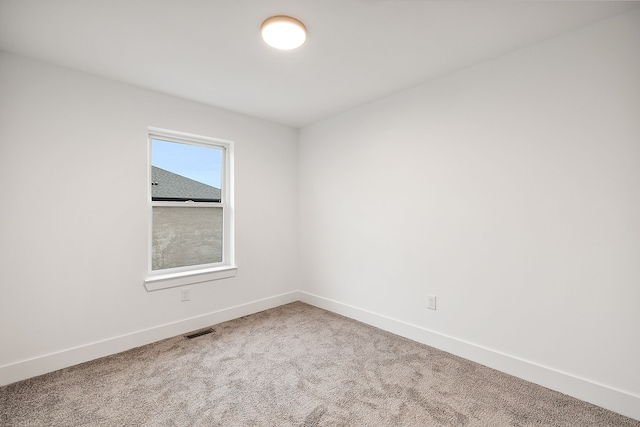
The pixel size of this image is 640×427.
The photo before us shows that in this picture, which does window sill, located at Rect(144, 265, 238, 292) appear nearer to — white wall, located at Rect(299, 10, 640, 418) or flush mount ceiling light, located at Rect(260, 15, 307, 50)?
white wall, located at Rect(299, 10, 640, 418)

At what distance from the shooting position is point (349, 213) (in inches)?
130

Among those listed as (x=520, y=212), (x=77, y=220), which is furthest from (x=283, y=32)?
(x=77, y=220)

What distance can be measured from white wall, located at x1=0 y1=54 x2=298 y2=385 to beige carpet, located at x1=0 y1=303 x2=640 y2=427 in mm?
240

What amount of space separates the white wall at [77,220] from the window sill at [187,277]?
0.22ft

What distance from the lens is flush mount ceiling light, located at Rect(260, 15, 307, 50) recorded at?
5.72ft

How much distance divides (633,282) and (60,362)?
13.0ft

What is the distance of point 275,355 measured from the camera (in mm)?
2418

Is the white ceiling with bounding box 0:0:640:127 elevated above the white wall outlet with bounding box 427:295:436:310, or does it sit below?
above

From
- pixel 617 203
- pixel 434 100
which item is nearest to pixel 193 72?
pixel 434 100

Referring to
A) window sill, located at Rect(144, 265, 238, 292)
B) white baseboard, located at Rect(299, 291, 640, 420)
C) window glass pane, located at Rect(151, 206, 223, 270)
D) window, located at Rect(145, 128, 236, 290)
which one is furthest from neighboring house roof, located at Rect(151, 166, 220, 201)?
white baseboard, located at Rect(299, 291, 640, 420)

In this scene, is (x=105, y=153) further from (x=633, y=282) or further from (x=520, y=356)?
(x=633, y=282)

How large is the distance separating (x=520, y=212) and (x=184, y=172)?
3143 millimetres

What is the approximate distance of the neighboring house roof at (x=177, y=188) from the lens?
2.89m

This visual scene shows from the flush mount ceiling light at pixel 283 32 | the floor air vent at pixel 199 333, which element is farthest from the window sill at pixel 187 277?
the flush mount ceiling light at pixel 283 32
